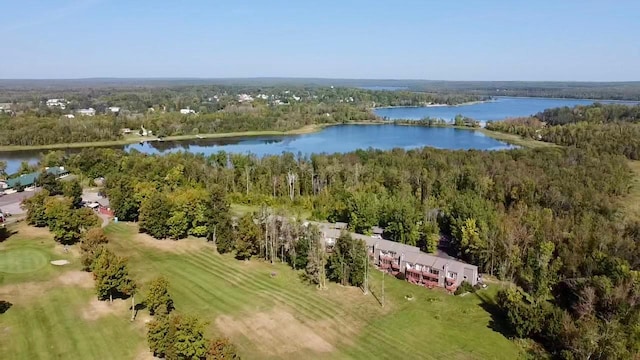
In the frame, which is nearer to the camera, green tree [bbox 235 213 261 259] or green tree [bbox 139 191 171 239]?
green tree [bbox 235 213 261 259]

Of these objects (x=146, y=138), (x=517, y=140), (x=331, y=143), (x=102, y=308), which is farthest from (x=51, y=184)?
(x=517, y=140)

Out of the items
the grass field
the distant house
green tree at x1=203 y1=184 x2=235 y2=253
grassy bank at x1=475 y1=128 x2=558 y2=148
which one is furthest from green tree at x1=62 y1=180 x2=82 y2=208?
the distant house

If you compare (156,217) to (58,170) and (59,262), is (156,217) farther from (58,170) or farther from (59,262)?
(58,170)

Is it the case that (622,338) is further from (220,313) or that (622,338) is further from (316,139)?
(316,139)

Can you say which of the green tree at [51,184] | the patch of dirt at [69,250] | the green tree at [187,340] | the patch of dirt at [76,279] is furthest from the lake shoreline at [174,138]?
the green tree at [187,340]

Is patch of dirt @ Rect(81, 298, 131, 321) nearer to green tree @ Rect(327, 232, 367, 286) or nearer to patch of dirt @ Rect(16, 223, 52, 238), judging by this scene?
green tree @ Rect(327, 232, 367, 286)

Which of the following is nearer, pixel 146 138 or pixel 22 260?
pixel 22 260
